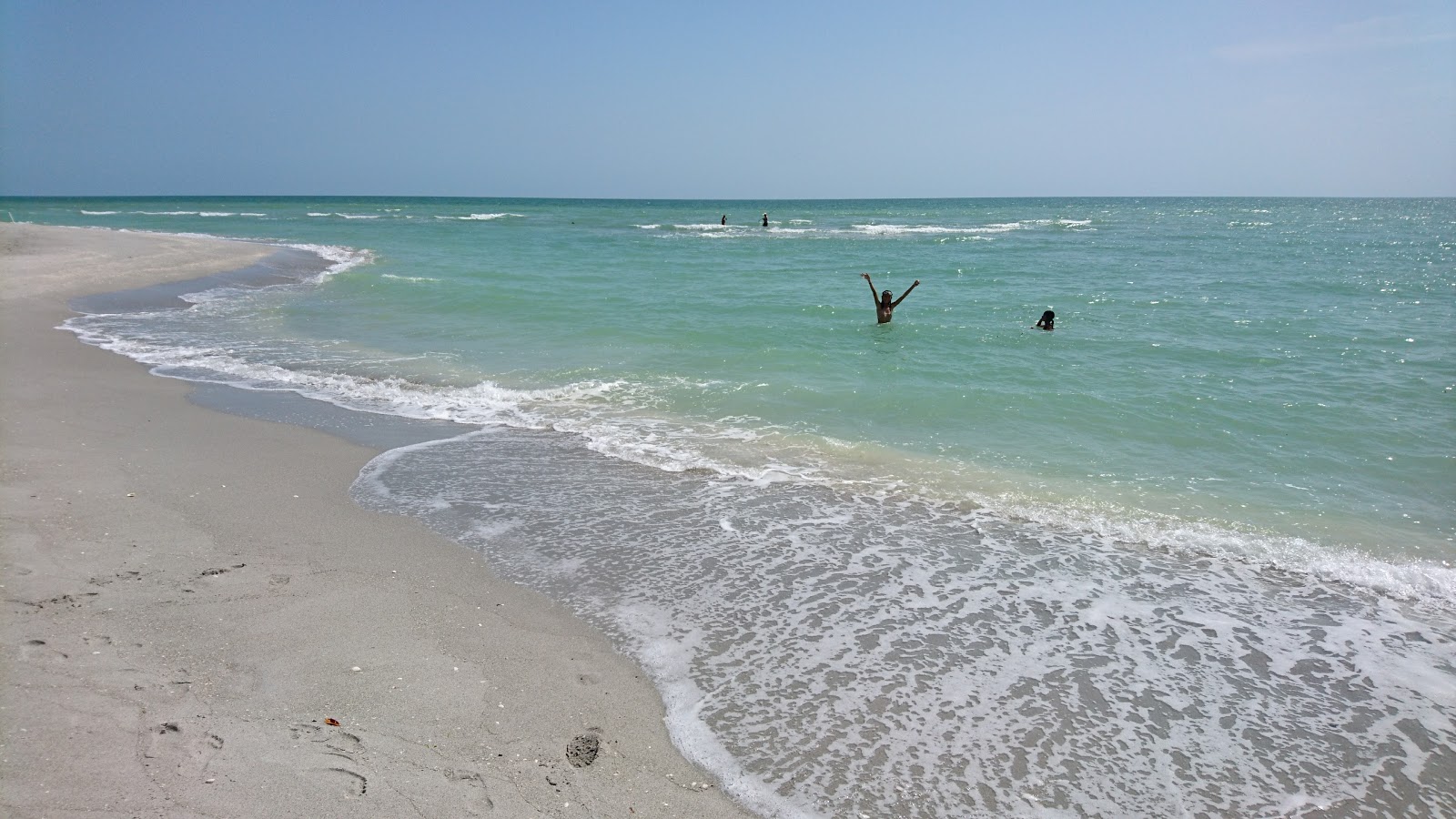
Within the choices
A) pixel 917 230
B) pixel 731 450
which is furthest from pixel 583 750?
pixel 917 230

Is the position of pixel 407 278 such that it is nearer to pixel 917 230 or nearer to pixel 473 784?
pixel 473 784

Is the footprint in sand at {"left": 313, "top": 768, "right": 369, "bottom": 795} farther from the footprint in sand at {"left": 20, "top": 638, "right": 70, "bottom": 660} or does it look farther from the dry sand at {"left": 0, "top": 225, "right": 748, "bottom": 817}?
the footprint in sand at {"left": 20, "top": 638, "right": 70, "bottom": 660}

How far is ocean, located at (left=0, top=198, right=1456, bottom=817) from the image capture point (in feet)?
12.2

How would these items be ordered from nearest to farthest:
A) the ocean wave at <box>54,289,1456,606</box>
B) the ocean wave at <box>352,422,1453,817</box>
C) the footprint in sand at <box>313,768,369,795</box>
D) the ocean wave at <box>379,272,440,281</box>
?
the footprint in sand at <box>313,768,369,795</box> → the ocean wave at <box>352,422,1453,817</box> → the ocean wave at <box>54,289,1456,606</box> → the ocean wave at <box>379,272,440,281</box>

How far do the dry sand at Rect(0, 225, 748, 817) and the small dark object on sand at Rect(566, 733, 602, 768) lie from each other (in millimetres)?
33

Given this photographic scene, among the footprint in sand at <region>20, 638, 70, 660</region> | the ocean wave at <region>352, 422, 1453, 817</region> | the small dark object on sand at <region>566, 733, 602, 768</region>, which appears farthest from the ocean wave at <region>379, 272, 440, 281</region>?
the small dark object on sand at <region>566, 733, 602, 768</region>

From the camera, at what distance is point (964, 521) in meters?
6.45

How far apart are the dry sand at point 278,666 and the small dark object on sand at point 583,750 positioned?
1.3 inches

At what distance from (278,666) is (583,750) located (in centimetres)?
163

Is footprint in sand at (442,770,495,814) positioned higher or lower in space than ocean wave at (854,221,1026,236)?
lower

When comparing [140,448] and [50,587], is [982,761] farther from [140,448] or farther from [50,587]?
[140,448]

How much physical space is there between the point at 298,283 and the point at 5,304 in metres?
7.07

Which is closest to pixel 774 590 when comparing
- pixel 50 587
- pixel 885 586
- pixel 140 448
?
pixel 885 586

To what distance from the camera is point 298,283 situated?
2153 centimetres
